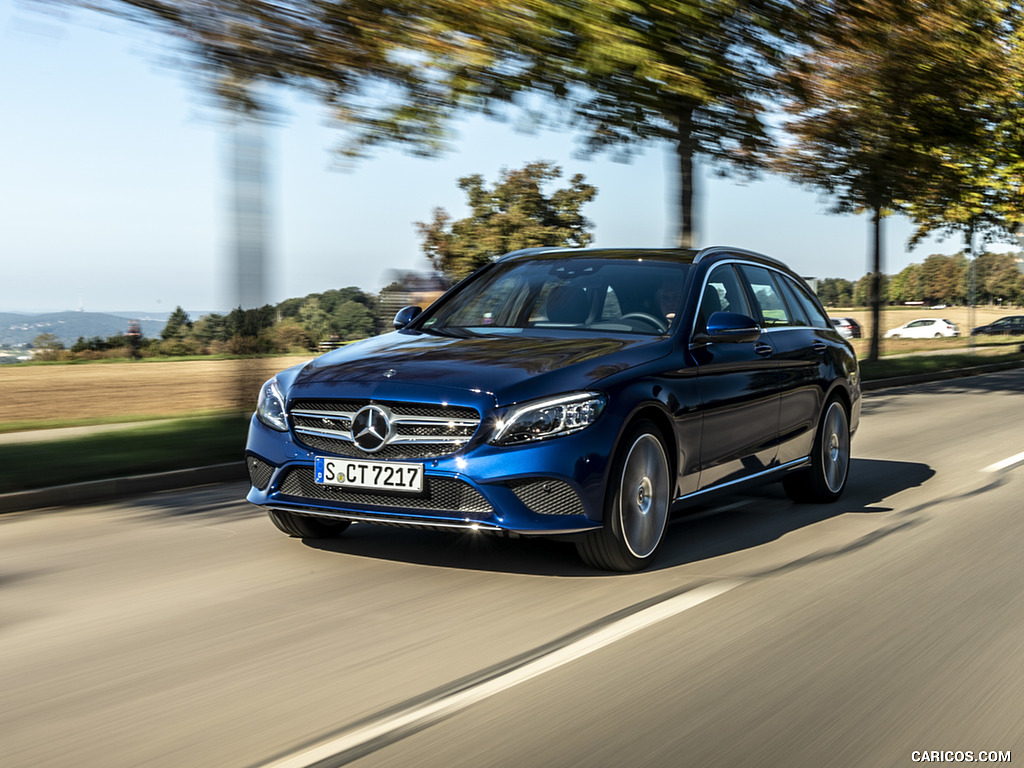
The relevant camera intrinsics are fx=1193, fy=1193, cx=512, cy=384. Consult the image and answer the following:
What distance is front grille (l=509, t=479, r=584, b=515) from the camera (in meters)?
5.27

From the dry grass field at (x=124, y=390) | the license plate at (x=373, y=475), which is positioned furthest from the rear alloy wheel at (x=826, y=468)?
the dry grass field at (x=124, y=390)

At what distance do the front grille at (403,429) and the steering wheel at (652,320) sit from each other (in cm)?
150

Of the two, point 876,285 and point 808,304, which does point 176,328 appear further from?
point 808,304

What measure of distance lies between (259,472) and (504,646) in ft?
6.15

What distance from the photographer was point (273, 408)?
590 cm

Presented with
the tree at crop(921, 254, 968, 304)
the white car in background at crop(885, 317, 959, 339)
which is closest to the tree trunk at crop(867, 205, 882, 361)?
the white car in background at crop(885, 317, 959, 339)

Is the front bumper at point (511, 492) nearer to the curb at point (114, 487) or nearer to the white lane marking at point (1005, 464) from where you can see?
the curb at point (114, 487)

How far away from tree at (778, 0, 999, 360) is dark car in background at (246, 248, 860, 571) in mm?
10485

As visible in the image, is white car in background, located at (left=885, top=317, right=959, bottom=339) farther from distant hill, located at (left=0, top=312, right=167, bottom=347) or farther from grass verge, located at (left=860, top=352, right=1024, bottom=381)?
distant hill, located at (left=0, top=312, right=167, bottom=347)

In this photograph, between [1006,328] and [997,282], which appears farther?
[997,282]

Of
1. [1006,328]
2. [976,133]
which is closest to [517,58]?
[976,133]

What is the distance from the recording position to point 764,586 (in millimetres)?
5594

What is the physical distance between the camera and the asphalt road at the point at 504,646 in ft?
11.6

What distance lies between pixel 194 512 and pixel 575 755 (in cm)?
487
